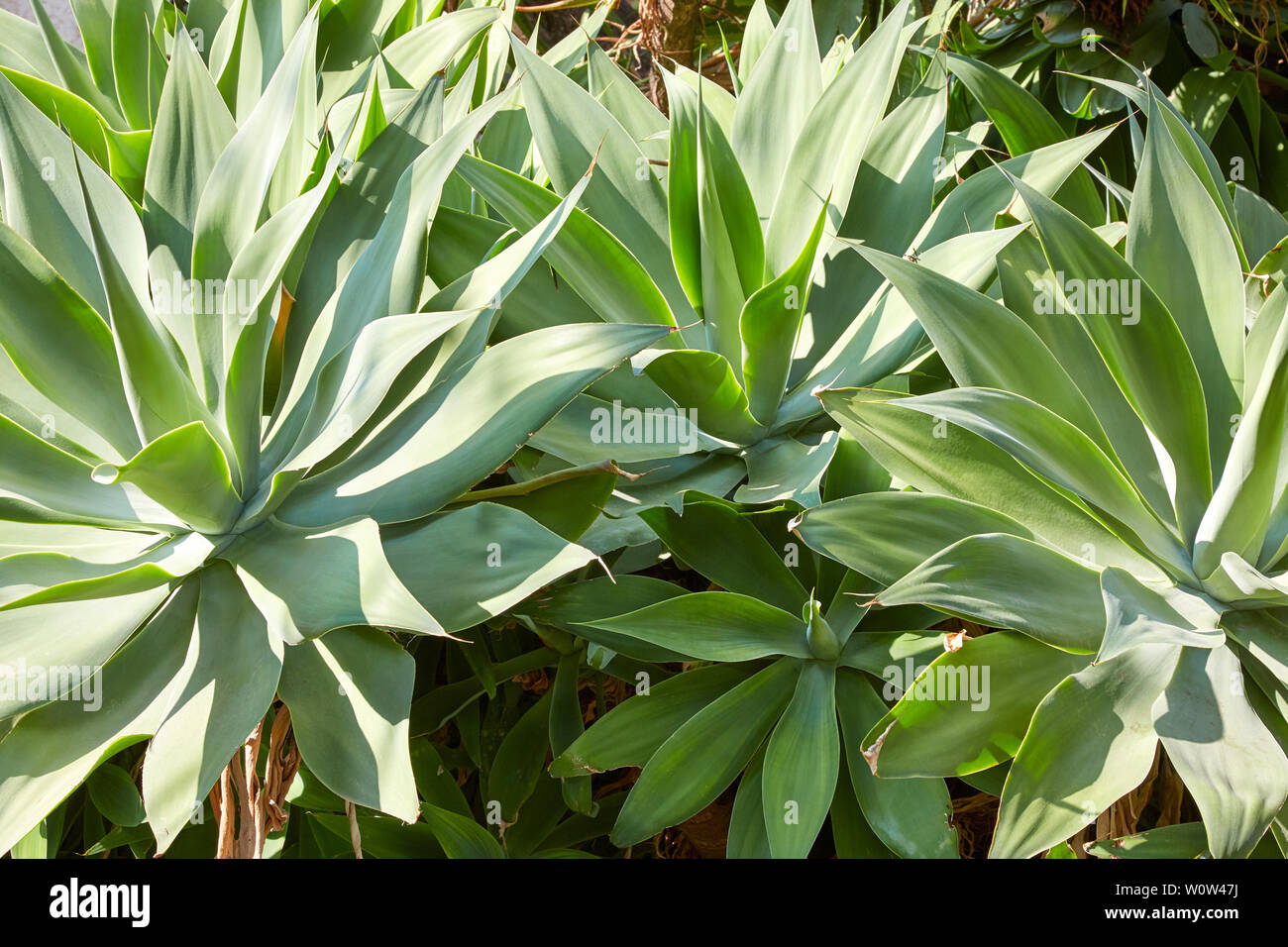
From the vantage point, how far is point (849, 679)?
846 millimetres

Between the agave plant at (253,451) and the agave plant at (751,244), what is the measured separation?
111 mm

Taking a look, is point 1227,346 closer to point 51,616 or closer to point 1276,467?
point 1276,467

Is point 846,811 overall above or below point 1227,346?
Result: below

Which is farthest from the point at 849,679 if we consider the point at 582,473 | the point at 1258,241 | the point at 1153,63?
the point at 1153,63

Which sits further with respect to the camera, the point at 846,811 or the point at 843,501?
the point at 846,811

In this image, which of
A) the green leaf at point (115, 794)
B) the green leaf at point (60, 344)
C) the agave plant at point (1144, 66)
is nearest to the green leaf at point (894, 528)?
the green leaf at point (60, 344)

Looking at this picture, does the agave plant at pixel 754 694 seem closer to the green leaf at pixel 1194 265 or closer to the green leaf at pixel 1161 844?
the green leaf at pixel 1161 844

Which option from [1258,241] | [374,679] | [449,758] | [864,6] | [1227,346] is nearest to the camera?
[374,679]

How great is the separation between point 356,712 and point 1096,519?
1.82 ft

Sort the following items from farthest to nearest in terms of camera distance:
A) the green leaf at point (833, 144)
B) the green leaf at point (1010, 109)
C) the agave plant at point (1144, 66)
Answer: the agave plant at point (1144, 66), the green leaf at point (1010, 109), the green leaf at point (833, 144)

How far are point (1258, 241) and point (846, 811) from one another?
2.43 ft

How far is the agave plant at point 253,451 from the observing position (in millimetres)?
669

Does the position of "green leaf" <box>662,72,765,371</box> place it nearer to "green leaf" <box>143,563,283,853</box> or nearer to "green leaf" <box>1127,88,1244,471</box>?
"green leaf" <box>1127,88,1244,471</box>

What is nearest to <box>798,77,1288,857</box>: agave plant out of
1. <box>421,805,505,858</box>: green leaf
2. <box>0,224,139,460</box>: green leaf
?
<box>421,805,505,858</box>: green leaf
